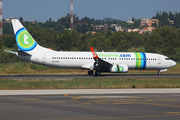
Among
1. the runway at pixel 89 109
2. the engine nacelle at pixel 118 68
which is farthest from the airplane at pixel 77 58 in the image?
the runway at pixel 89 109

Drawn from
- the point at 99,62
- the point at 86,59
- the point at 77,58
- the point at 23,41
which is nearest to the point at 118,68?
the point at 99,62

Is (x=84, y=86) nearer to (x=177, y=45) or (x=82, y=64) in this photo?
Answer: (x=82, y=64)

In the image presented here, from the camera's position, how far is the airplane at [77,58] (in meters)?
41.0

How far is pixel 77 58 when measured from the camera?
137 feet

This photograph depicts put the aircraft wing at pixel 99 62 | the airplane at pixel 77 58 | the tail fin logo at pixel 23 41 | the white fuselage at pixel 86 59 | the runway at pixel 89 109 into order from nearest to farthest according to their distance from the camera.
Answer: the runway at pixel 89 109 < the aircraft wing at pixel 99 62 < the airplane at pixel 77 58 < the white fuselage at pixel 86 59 < the tail fin logo at pixel 23 41

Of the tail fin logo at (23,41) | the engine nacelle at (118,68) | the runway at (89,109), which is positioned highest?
the tail fin logo at (23,41)

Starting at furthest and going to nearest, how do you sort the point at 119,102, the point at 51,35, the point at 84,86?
the point at 51,35
the point at 84,86
the point at 119,102

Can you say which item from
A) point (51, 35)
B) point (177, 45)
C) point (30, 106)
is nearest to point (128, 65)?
A: point (30, 106)

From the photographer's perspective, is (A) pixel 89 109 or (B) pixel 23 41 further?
(B) pixel 23 41

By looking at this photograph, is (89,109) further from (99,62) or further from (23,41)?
(23,41)

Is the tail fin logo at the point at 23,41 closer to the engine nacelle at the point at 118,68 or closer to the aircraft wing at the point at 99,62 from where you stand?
the aircraft wing at the point at 99,62

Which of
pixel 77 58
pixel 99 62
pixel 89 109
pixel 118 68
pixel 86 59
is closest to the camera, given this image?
pixel 89 109

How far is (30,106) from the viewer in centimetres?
1631

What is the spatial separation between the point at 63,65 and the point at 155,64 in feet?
46.5
